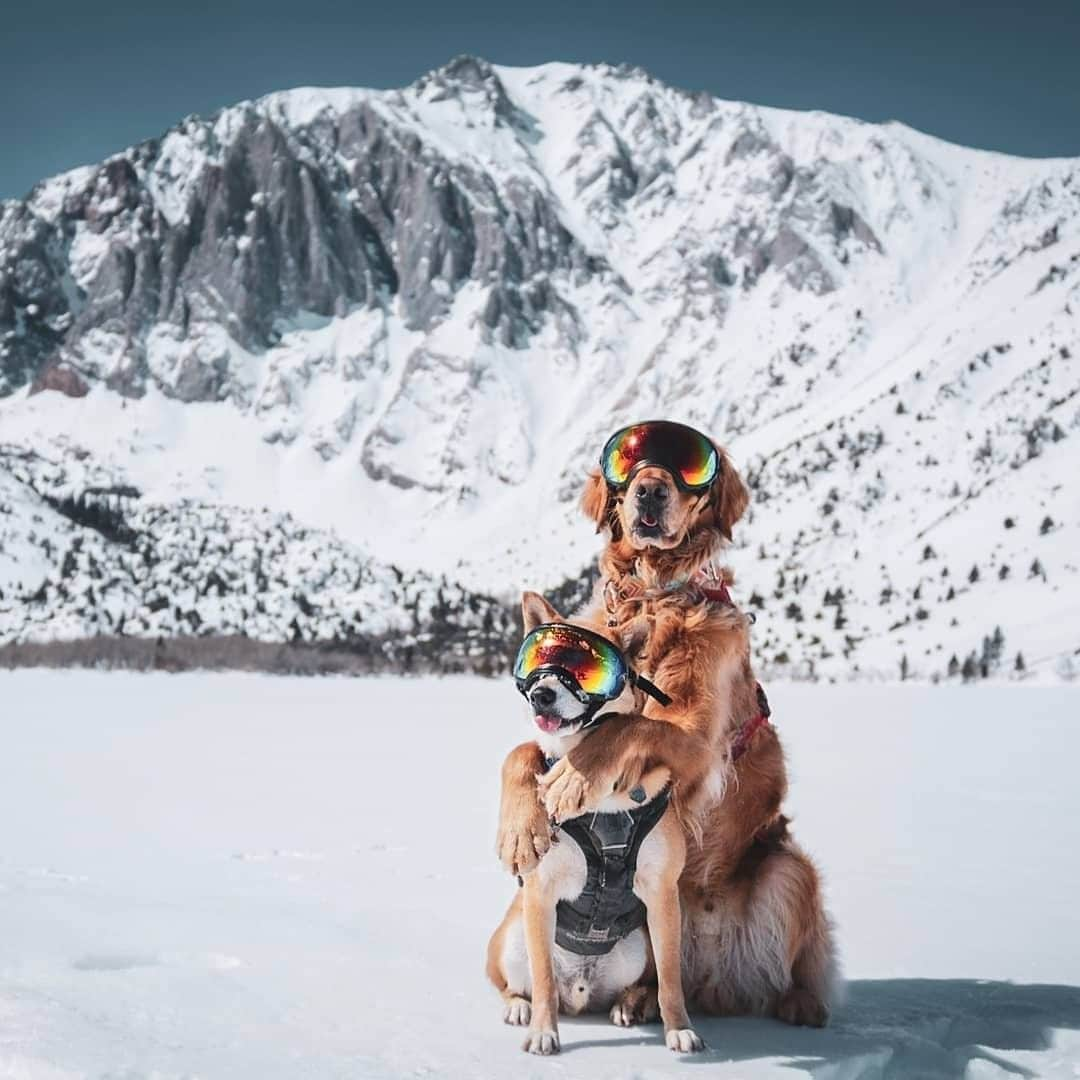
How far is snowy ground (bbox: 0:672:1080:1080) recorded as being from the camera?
14.8ft

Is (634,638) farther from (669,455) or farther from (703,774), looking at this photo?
(669,455)

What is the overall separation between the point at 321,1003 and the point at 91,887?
167 inches

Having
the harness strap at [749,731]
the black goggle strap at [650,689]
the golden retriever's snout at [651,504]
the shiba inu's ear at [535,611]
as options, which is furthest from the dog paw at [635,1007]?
the golden retriever's snout at [651,504]

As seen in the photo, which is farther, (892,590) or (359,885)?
(892,590)

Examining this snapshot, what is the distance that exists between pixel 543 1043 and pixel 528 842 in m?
0.94

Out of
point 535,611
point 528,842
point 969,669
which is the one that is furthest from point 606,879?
point 969,669

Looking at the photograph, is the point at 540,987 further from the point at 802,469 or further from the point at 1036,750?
the point at 802,469

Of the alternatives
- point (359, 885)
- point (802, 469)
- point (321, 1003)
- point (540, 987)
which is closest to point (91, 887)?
point (359, 885)

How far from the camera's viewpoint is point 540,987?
14.6ft

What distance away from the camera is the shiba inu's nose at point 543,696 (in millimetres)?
4000

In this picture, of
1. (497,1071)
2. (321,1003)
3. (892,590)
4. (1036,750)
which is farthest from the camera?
(892,590)

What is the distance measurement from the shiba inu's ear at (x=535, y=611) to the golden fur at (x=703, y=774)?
296mm

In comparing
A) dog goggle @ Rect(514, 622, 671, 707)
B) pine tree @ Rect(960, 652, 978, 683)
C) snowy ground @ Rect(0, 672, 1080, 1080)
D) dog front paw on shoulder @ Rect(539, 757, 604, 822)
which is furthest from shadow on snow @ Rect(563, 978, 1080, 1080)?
pine tree @ Rect(960, 652, 978, 683)

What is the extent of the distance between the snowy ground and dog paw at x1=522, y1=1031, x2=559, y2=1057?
5cm
